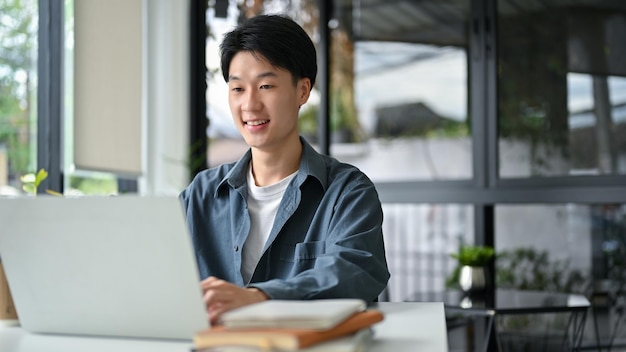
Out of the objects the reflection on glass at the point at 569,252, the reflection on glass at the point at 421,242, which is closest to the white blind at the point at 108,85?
the reflection on glass at the point at 421,242

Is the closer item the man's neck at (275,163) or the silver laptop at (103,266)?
→ the silver laptop at (103,266)

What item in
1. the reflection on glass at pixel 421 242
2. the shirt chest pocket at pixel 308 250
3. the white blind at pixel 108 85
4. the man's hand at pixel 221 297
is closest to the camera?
the man's hand at pixel 221 297

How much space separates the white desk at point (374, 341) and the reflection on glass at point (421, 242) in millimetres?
3589

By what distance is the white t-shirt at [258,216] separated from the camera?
1851 mm

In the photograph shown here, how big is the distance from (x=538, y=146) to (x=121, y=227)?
2940mm

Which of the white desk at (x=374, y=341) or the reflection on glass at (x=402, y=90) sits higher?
the reflection on glass at (x=402, y=90)

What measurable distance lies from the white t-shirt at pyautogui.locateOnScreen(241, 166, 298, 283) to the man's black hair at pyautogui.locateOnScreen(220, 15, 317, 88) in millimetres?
253

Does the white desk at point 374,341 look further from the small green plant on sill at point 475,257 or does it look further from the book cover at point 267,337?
the small green plant on sill at point 475,257

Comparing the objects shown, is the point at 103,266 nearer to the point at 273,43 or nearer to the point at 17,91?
the point at 273,43

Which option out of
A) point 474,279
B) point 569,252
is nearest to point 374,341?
point 474,279

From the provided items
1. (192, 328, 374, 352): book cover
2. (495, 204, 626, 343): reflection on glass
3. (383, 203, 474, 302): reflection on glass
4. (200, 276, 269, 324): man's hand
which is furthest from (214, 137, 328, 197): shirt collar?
(383, 203, 474, 302): reflection on glass

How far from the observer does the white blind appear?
383 centimetres

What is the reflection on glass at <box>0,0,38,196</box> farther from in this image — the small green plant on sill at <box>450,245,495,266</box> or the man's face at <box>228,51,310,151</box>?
the man's face at <box>228,51,310,151</box>

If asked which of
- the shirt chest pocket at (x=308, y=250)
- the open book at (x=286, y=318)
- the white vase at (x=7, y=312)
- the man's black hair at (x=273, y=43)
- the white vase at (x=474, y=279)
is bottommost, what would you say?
the white vase at (x=474, y=279)
